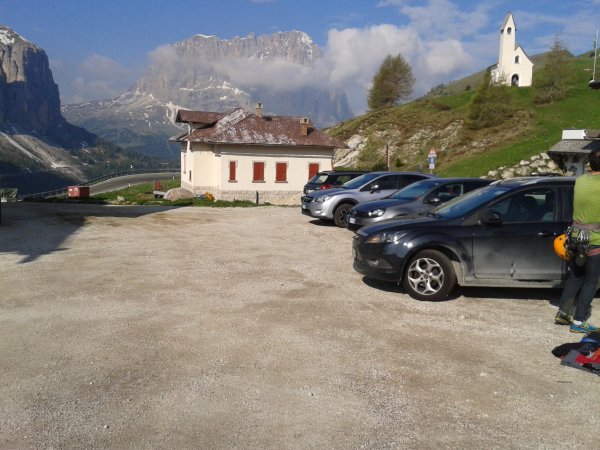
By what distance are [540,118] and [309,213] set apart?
4380 cm

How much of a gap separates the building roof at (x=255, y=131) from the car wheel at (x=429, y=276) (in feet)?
98.4

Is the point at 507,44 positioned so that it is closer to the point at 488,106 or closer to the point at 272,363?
the point at 488,106

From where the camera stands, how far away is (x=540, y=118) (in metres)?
51.9

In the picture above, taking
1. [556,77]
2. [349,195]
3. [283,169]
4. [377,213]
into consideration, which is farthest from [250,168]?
[556,77]

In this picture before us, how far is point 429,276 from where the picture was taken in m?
7.50

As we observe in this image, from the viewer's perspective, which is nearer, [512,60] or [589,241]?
[589,241]

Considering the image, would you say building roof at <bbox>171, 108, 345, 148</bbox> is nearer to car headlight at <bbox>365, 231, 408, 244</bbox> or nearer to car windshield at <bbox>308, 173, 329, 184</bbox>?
car windshield at <bbox>308, 173, 329, 184</bbox>

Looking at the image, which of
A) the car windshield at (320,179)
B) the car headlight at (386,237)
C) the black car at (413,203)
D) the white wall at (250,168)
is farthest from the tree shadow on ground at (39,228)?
the white wall at (250,168)

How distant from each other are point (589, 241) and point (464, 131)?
52299 mm

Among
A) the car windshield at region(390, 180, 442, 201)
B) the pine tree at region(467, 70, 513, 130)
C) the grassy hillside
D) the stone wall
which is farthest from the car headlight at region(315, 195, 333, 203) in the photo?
the pine tree at region(467, 70, 513, 130)

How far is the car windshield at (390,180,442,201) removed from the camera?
12.9m

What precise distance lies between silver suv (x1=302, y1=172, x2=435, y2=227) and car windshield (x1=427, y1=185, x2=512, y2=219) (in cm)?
698

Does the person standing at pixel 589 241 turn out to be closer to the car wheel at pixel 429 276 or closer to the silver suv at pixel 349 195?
the car wheel at pixel 429 276

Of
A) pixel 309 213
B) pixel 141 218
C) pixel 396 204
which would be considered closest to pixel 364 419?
pixel 396 204
